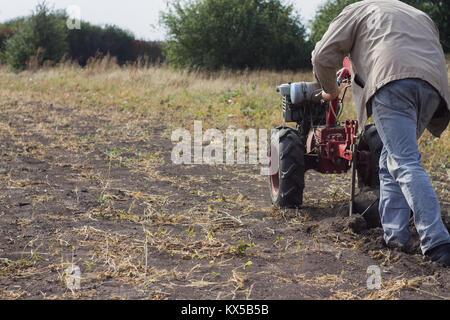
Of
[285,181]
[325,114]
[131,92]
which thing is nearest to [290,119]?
[325,114]

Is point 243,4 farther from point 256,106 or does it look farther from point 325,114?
point 325,114

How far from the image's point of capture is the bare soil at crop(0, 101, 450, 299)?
9.29 ft

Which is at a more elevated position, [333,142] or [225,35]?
[225,35]

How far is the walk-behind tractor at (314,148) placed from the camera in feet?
13.8

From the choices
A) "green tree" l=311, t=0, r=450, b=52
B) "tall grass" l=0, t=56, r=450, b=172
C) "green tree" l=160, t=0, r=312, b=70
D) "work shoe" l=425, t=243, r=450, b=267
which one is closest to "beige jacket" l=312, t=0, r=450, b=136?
"work shoe" l=425, t=243, r=450, b=267

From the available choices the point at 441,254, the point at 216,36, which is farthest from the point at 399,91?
the point at 216,36

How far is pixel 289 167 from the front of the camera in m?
4.35

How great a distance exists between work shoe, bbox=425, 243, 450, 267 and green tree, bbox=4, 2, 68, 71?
20.7m

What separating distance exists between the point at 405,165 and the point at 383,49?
2.51 feet

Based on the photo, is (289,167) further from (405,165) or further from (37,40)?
(37,40)

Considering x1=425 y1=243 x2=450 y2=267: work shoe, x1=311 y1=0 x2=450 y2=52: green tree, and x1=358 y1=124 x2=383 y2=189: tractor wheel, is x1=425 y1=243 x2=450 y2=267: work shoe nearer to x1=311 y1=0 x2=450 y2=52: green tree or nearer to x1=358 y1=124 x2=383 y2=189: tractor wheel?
Result: x1=358 y1=124 x2=383 y2=189: tractor wheel

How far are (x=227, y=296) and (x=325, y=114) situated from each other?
2683 mm

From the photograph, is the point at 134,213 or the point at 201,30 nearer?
the point at 134,213

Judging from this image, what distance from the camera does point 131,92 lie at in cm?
1312
